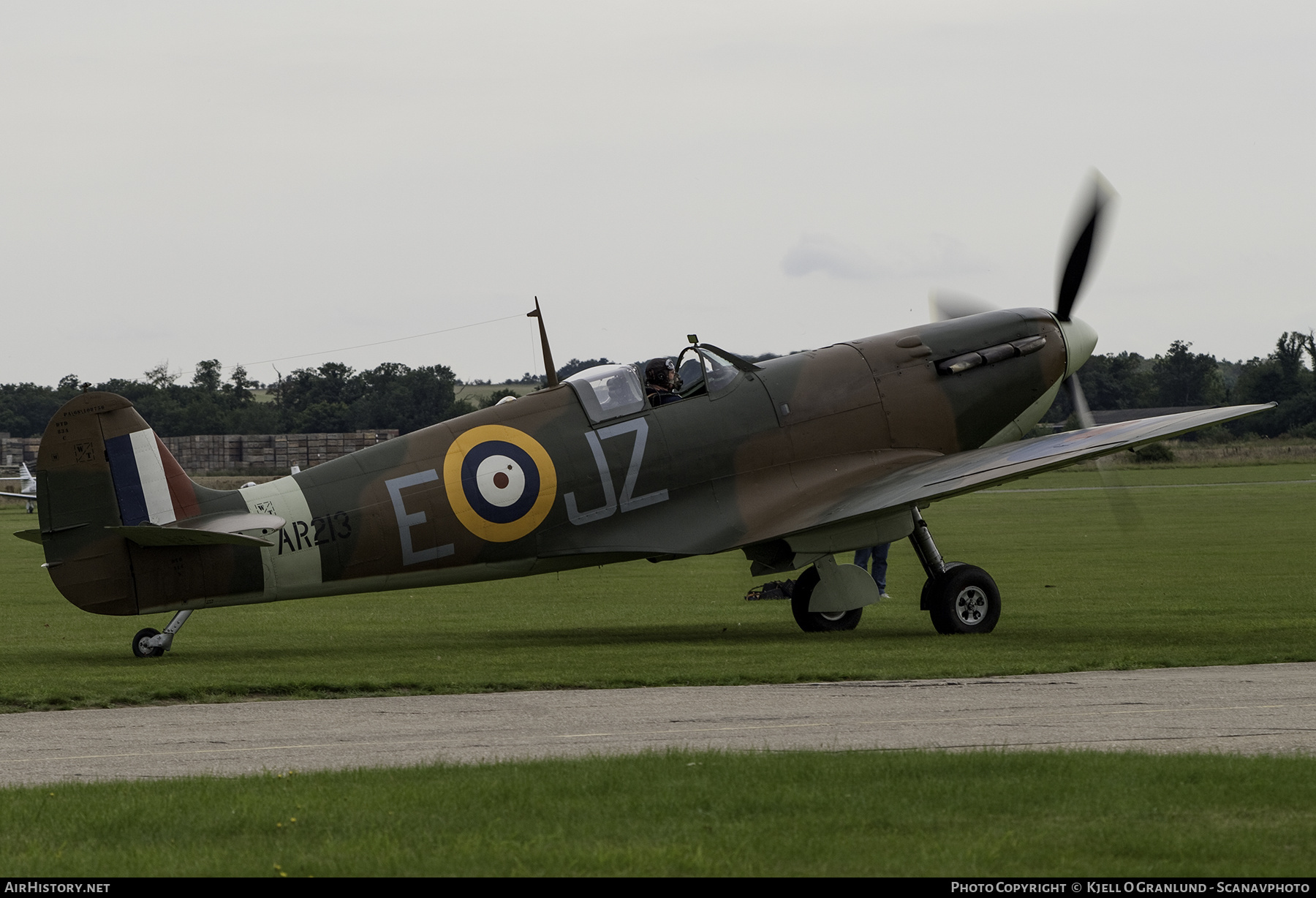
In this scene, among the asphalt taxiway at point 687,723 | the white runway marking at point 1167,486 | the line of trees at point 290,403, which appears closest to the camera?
the asphalt taxiway at point 687,723

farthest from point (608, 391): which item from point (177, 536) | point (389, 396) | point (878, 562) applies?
point (389, 396)

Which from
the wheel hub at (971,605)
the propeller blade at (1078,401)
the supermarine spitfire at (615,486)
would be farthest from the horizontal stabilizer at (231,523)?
the propeller blade at (1078,401)

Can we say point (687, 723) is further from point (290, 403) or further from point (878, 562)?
point (290, 403)

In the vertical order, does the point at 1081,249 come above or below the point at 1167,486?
above

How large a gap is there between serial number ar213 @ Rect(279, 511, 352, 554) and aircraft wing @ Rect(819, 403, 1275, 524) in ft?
15.8

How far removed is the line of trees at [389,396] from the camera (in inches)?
3617

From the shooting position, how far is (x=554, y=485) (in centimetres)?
1467

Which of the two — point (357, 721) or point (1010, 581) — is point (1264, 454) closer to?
point (1010, 581)

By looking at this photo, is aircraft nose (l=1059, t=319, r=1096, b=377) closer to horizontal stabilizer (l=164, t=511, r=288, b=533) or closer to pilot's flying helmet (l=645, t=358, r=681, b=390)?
pilot's flying helmet (l=645, t=358, r=681, b=390)

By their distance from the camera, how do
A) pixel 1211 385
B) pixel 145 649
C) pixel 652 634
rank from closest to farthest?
pixel 145 649 < pixel 652 634 < pixel 1211 385

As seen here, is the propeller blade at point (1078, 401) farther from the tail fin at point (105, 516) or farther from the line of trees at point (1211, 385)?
the line of trees at point (1211, 385)

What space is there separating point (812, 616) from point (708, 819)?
31.2 feet

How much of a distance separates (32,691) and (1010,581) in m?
15.2

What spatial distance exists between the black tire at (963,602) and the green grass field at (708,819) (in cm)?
712
